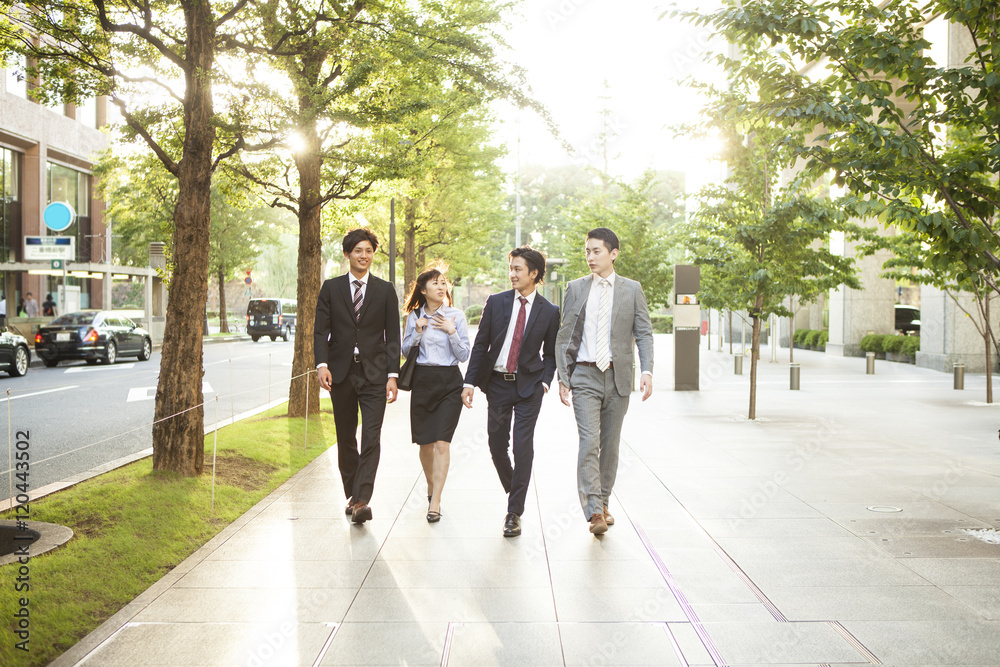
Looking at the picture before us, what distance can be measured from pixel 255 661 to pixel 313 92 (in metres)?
7.34

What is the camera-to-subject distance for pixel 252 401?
1577 centimetres

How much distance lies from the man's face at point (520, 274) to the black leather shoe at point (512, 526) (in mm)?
1576

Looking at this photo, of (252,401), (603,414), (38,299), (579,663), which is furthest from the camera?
(38,299)

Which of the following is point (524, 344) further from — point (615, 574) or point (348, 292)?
point (615, 574)

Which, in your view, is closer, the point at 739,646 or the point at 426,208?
the point at 739,646

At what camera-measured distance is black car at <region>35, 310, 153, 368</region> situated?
2312 centimetres

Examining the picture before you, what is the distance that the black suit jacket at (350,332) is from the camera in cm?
621

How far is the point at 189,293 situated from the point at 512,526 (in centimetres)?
349

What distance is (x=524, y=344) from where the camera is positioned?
6.03m

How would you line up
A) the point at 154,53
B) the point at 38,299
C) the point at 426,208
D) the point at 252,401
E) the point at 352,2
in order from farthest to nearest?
the point at 38,299 → the point at 426,208 → the point at 252,401 → the point at 352,2 → the point at 154,53

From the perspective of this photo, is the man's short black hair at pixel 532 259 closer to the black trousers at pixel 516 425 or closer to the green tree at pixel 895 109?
the black trousers at pixel 516 425

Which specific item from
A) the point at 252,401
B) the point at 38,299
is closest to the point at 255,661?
the point at 252,401

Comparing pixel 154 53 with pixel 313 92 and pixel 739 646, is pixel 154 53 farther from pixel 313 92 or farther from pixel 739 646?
pixel 739 646

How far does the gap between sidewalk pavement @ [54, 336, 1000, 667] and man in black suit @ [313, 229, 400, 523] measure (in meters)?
0.60
